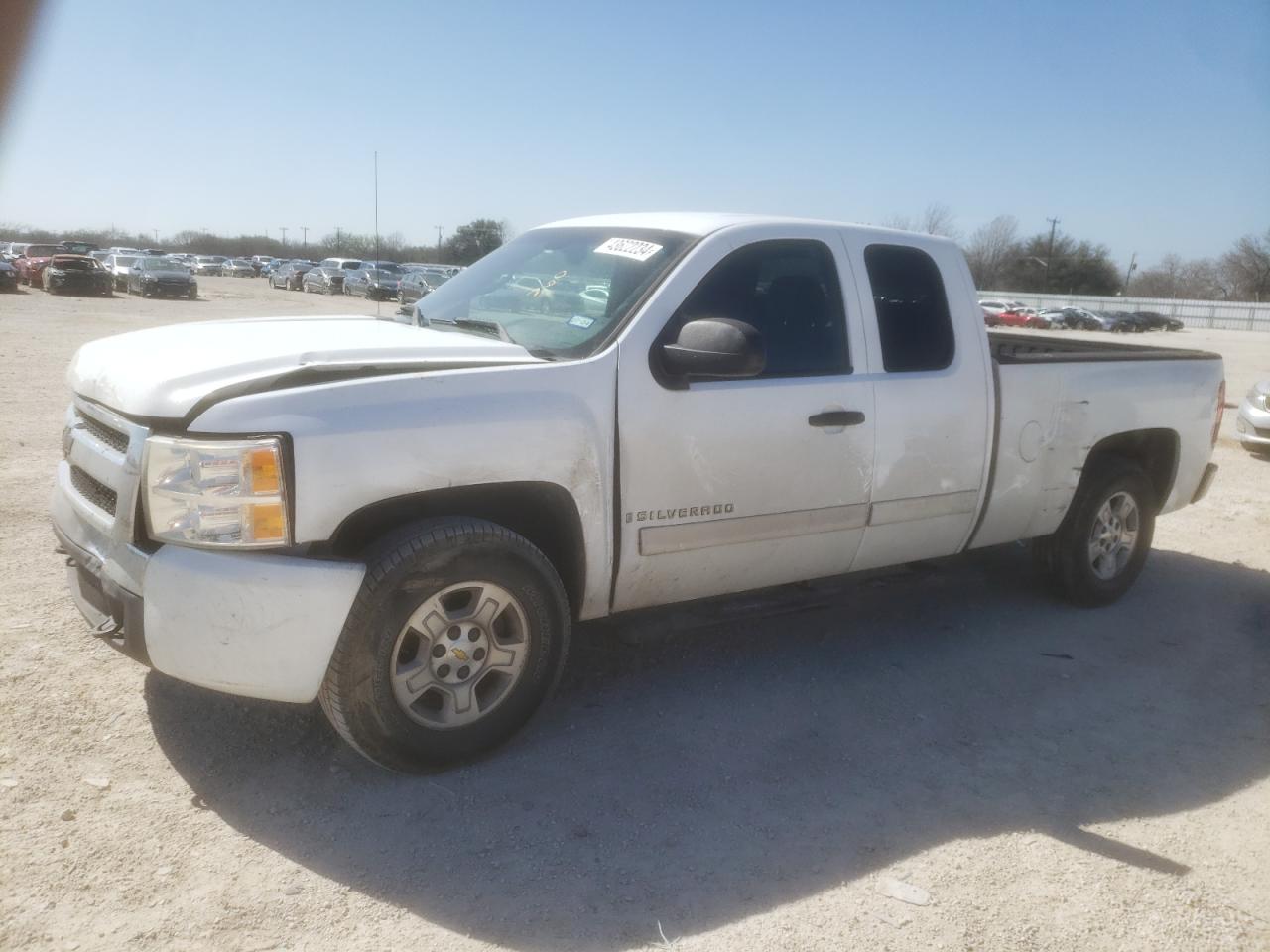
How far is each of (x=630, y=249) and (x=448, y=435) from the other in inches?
51.2

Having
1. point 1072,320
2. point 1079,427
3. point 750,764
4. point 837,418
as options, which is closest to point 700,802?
point 750,764

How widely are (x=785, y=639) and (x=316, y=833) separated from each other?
8.27 feet

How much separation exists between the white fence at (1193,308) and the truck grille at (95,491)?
66010 mm

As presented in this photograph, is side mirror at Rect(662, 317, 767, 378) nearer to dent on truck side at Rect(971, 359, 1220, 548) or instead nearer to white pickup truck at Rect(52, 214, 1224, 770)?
white pickup truck at Rect(52, 214, 1224, 770)

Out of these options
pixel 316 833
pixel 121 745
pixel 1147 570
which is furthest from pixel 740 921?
pixel 1147 570

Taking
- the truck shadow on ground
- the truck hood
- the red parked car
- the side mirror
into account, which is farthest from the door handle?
the red parked car

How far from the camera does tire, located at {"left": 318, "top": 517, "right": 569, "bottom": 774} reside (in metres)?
3.01

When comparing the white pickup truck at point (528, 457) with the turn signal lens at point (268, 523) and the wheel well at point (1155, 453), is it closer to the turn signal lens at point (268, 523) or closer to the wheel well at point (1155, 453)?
the turn signal lens at point (268, 523)

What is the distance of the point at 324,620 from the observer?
2.90 meters

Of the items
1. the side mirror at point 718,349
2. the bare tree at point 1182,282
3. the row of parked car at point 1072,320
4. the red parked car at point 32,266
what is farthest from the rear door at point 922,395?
the bare tree at point 1182,282

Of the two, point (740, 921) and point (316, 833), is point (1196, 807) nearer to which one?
point (740, 921)

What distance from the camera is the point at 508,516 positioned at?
3.49 metres

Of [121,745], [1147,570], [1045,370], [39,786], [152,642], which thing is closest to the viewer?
[152,642]

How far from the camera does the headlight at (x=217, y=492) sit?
278cm
